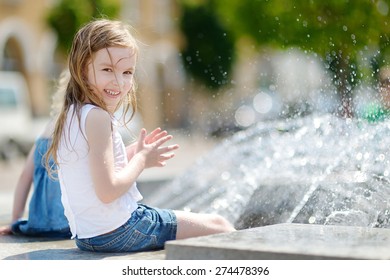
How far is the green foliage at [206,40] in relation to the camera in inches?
1142

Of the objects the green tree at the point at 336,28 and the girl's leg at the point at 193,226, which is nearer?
the girl's leg at the point at 193,226

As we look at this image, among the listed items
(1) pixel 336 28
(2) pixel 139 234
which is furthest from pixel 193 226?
(1) pixel 336 28

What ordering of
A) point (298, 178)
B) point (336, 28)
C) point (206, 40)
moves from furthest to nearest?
point (206, 40) → point (336, 28) → point (298, 178)

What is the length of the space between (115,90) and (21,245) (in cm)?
87

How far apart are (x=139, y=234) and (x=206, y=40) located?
26183 millimetres

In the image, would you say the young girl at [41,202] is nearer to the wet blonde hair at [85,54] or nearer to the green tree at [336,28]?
the wet blonde hair at [85,54]

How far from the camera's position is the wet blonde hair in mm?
3338

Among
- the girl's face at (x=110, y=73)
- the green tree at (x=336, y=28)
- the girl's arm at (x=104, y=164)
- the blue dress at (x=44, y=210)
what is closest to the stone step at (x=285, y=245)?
the girl's arm at (x=104, y=164)

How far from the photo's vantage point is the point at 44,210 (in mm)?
4137

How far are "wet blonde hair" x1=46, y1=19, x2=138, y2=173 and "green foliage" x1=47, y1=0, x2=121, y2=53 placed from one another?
Answer: 717 inches

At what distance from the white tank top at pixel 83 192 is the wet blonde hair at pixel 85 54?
0.04 meters

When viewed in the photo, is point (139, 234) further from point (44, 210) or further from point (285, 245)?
point (44, 210)
